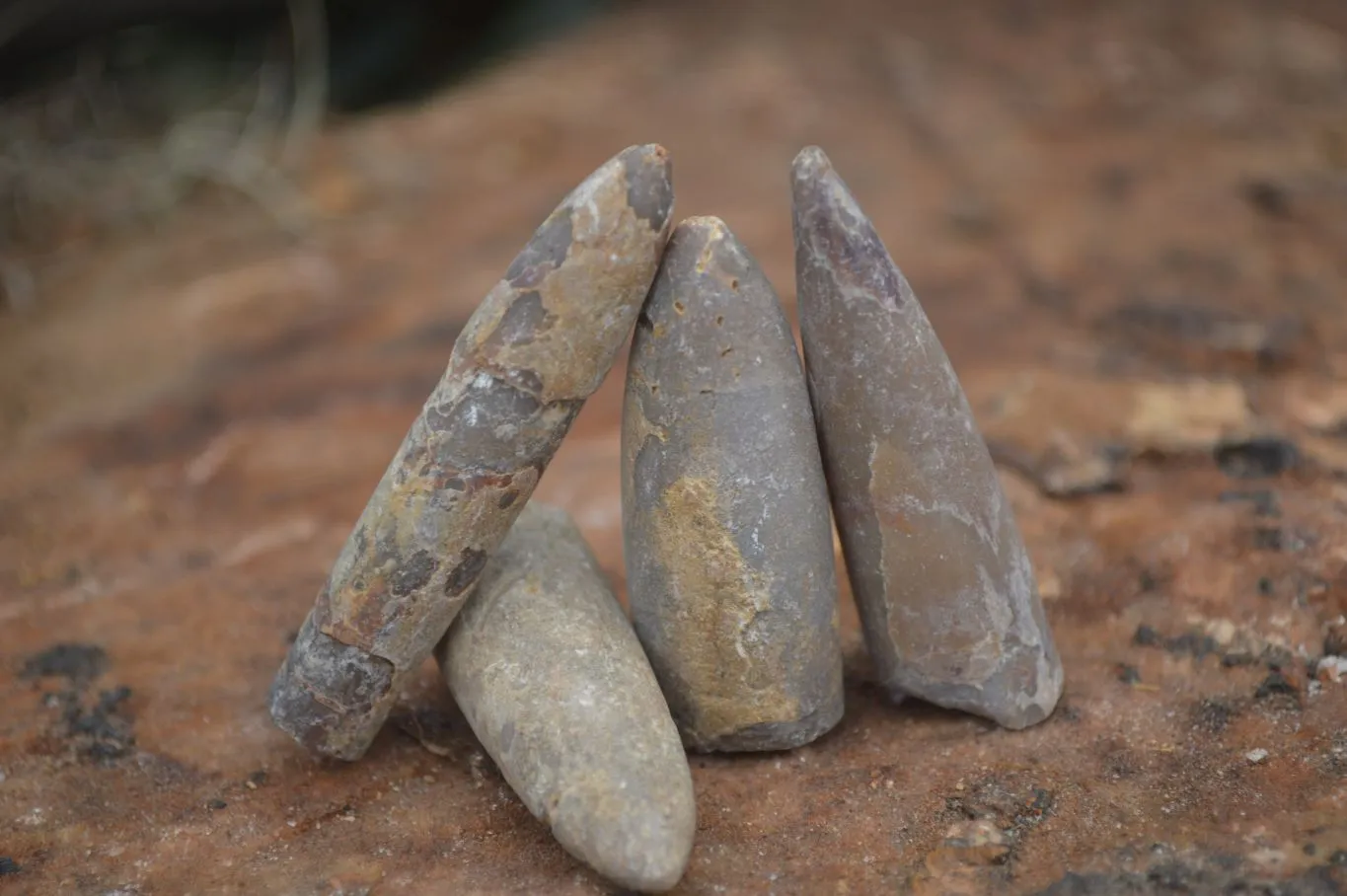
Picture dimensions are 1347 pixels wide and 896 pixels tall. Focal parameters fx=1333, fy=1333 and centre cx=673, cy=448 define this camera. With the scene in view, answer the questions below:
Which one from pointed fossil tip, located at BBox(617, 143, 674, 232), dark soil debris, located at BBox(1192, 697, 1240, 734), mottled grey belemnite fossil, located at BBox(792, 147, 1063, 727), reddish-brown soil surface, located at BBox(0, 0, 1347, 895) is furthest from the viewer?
dark soil debris, located at BBox(1192, 697, 1240, 734)

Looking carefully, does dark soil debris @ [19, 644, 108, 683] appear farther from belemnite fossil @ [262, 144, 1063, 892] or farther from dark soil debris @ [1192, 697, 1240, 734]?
dark soil debris @ [1192, 697, 1240, 734]

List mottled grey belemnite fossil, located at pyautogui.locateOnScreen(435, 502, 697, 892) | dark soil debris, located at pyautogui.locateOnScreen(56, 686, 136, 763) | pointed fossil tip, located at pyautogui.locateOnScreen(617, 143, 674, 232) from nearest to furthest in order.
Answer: mottled grey belemnite fossil, located at pyautogui.locateOnScreen(435, 502, 697, 892) → pointed fossil tip, located at pyautogui.locateOnScreen(617, 143, 674, 232) → dark soil debris, located at pyautogui.locateOnScreen(56, 686, 136, 763)

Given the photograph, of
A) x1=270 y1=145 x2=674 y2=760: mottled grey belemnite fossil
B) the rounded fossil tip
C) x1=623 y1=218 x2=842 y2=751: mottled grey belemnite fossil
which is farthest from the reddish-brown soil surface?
x1=270 y1=145 x2=674 y2=760: mottled grey belemnite fossil

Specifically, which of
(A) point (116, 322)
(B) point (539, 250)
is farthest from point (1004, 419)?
(A) point (116, 322)

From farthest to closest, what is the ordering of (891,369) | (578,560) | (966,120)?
(966,120) < (578,560) < (891,369)

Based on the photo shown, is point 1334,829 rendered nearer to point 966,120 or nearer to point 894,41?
point 966,120

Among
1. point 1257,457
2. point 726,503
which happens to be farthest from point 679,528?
point 1257,457

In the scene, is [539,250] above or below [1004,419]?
above

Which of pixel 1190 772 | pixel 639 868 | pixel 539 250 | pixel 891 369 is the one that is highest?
pixel 539 250
